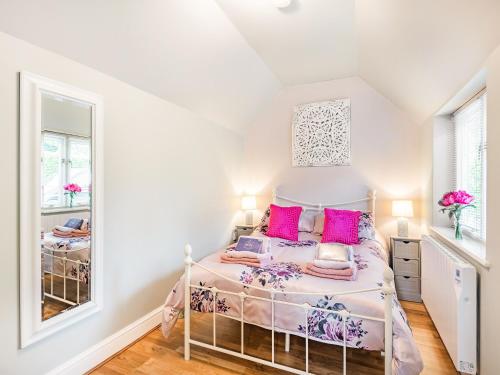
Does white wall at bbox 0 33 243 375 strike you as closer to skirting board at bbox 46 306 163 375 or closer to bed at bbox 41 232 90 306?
skirting board at bbox 46 306 163 375

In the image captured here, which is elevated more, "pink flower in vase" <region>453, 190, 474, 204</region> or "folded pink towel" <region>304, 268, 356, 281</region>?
"pink flower in vase" <region>453, 190, 474, 204</region>

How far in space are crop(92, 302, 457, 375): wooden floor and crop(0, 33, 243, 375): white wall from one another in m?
0.27

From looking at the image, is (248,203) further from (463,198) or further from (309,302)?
(463,198)

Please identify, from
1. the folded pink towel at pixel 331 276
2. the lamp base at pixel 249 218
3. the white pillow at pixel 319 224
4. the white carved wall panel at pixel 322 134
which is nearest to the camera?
the folded pink towel at pixel 331 276

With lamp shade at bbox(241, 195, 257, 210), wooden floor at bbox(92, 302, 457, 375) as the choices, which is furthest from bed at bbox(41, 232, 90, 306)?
lamp shade at bbox(241, 195, 257, 210)

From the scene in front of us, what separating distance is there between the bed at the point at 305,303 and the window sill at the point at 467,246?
22.2 inches

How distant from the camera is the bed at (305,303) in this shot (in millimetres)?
1540

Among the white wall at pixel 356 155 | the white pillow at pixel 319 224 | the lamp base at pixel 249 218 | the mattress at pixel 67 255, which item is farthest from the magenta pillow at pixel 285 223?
the mattress at pixel 67 255

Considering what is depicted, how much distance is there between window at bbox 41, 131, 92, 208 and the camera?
1.75 metres

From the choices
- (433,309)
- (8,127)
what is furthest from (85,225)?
(433,309)

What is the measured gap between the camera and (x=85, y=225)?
80.1 inches

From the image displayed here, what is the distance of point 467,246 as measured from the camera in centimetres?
204

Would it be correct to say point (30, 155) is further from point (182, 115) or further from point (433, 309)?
point (433, 309)

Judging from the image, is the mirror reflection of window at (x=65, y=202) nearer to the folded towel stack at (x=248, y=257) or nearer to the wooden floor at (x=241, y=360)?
the wooden floor at (x=241, y=360)
